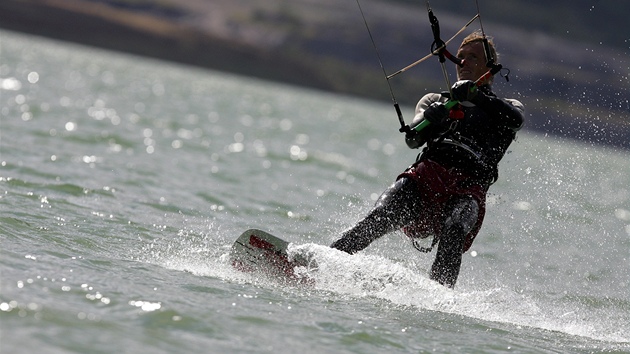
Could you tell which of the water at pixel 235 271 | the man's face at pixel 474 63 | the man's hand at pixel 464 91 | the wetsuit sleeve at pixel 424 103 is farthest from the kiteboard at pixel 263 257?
the man's face at pixel 474 63

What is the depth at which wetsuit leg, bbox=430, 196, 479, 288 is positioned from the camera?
8414 millimetres

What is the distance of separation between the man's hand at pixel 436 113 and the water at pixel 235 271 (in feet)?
4.12

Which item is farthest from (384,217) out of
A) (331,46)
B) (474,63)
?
(331,46)

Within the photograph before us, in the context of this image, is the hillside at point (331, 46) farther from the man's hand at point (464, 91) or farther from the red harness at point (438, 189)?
the man's hand at point (464, 91)

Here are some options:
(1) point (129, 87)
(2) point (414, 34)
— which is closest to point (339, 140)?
(1) point (129, 87)

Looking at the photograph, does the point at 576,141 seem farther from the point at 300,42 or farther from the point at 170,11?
the point at 170,11

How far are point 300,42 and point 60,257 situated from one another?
98.8 metres

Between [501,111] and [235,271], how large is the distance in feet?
7.93

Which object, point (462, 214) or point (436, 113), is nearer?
point (436, 113)

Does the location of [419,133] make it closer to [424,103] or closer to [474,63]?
[424,103]

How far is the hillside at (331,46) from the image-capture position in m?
99.6

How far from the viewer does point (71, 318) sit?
5.96 m

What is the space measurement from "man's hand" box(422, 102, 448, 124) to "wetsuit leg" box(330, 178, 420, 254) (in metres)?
0.63

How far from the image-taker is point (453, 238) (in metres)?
8.41
